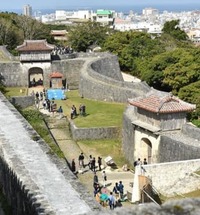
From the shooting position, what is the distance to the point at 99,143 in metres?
23.9

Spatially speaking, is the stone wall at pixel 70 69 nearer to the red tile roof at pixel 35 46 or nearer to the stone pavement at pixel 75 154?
the red tile roof at pixel 35 46

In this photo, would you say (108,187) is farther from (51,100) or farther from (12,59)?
(12,59)

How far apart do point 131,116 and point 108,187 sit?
5483 millimetres

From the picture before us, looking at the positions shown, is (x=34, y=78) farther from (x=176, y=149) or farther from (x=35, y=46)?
(x=176, y=149)

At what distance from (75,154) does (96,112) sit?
6.96 metres

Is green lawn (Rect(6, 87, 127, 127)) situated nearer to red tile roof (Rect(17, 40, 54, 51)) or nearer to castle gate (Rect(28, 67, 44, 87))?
castle gate (Rect(28, 67, 44, 87))

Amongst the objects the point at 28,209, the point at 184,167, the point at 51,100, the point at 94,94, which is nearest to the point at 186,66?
the point at 94,94

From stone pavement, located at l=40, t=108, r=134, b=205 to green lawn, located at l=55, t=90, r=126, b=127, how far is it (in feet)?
2.92

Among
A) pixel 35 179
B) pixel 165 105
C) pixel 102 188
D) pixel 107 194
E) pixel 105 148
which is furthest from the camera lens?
pixel 105 148

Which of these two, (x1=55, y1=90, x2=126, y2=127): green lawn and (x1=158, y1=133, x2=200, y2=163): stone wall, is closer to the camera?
(x1=158, y1=133, x2=200, y2=163): stone wall

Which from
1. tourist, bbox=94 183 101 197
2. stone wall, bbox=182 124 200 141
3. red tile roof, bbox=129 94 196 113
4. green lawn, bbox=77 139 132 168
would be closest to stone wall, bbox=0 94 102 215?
tourist, bbox=94 183 101 197

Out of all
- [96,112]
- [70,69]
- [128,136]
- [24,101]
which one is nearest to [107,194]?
[128,136]

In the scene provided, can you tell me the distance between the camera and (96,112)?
2833 centimetres

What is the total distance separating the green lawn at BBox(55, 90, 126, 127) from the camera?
25703 millimetres
